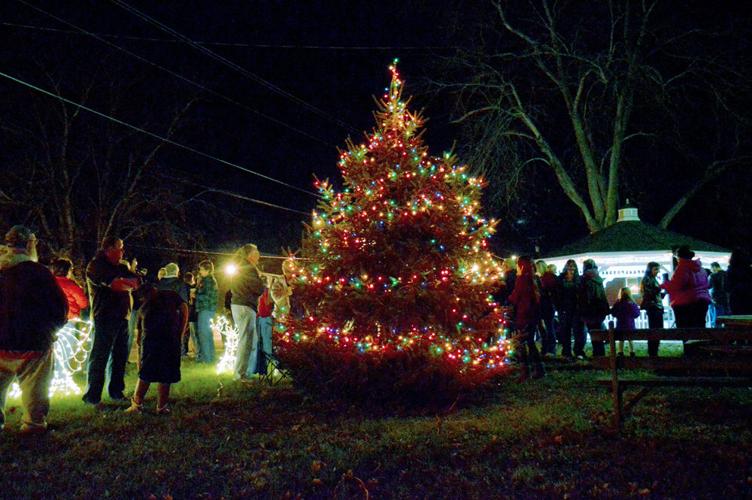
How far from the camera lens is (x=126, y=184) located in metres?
26.0

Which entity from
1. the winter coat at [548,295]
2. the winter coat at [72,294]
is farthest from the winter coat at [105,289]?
the winter coat at [548,295]

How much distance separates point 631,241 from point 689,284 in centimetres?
881

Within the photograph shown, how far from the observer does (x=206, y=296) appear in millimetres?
11695

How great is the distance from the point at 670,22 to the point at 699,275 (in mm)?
15841

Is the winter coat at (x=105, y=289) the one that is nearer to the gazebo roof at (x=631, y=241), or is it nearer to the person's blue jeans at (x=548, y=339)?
the person's blue jeans at (x=548, y=339)

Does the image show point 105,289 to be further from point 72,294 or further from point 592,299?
point 592,299

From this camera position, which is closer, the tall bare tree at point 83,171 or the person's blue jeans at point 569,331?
the person's blue jeans at point 569,331

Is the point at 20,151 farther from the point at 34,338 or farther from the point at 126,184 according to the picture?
the point at 34,338

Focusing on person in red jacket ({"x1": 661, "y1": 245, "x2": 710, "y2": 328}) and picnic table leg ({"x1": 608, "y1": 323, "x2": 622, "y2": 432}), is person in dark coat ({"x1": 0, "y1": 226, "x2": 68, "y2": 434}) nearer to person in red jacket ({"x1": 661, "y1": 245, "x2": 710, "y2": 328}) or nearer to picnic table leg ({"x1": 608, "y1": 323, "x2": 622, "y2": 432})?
Answer: picnic table leg ({"x1": 608, "y1": 323, "x2": 622, "y2": 432})

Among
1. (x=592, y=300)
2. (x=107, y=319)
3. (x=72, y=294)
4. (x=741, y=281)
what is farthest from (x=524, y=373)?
(x=72, y=294)

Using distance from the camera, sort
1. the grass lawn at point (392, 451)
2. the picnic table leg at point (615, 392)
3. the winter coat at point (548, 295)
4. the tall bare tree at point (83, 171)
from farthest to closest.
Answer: the tall bare tree at point (83, 171)
the winter coat at point (548, 295)
the picnic table leg at point (615, 392)
the grass lawn at point (392, 451)

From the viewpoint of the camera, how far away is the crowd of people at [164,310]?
586 cm

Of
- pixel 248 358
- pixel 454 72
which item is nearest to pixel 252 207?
pixel 454 72

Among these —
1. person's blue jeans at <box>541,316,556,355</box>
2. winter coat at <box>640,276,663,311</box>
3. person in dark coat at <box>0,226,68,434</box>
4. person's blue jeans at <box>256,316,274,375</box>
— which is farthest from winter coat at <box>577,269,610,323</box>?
person in dark coat at <box>0,226,68,434</box>
